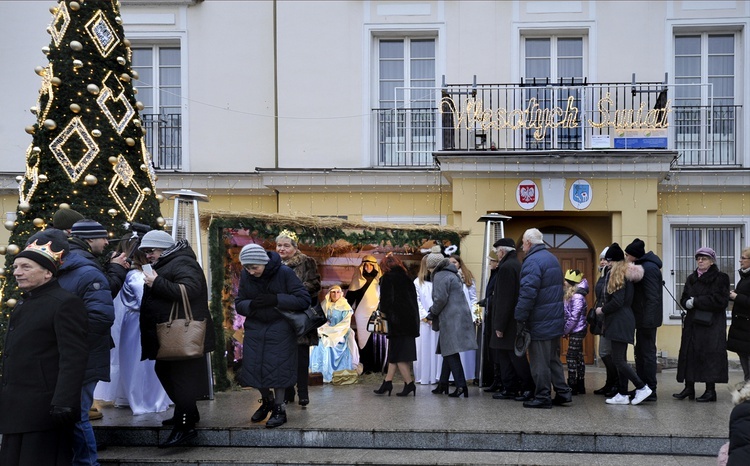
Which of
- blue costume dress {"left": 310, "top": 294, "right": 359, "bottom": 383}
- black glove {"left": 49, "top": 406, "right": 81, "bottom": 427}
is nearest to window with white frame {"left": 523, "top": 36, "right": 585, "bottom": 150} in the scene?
blue costume dress {"left": 310, "top": 294, "right": 359, "bottom": 383}

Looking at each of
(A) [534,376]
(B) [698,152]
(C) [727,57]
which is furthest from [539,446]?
(C) [727,57]

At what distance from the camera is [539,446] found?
26.9 ft

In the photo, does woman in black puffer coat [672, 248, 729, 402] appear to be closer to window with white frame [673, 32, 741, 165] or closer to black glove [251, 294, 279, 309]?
black glove [251, 294, 279, 309]

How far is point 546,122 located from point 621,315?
6.82 meters

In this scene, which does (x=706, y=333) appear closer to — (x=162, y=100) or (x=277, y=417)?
(x=277, y=417)

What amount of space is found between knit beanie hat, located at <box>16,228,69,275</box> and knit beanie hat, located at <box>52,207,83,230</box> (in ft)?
5.24

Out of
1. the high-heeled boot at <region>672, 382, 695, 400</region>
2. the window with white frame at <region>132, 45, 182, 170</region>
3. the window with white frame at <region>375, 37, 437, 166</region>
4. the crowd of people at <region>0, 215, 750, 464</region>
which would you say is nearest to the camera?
the crowd of people at <region>0, 215, 750, 464</region>

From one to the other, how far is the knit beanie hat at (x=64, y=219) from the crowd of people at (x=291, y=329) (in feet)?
0.04

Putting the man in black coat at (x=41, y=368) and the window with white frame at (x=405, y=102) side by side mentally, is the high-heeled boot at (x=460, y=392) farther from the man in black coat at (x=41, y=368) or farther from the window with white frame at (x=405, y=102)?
the window with white frame at (x=405, y=102)

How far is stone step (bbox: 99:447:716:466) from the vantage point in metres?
7.75

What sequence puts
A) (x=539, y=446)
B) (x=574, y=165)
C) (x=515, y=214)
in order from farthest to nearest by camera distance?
(x=515, y=214)
(x=574, y=165)
(x=539, y=446)

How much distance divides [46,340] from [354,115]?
1147 cm

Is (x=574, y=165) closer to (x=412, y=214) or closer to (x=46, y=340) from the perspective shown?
(x=412, y=214)

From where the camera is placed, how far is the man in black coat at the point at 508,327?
10.3 meters
